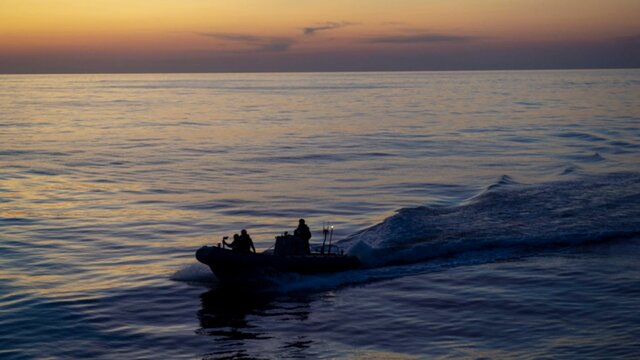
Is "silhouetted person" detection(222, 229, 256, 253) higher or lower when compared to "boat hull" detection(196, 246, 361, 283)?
higher

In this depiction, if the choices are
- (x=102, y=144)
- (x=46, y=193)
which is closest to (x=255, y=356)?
(x=46, y=193)

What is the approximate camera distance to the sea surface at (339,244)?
1852 cm

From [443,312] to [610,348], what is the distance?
4.60 metres

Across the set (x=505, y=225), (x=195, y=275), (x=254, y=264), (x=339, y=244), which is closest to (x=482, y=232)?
(x=505, y=225)

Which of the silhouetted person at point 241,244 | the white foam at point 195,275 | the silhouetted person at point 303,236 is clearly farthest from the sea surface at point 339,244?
the silhouetted person at point 241,244

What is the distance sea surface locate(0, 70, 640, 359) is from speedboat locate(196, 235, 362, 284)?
1.26 ft

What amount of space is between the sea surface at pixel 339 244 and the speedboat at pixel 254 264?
38 cm

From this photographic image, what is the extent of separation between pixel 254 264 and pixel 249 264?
164mm

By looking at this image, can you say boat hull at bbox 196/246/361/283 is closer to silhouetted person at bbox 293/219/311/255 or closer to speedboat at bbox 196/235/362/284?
speedboat at bbox 196/235/362/284

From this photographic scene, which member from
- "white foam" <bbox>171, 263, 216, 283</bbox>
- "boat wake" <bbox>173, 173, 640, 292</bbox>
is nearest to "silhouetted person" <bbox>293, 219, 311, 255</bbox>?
"boat wake" <bbox>173, 173, 640, 292</bbox>

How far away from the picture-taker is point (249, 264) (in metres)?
23.7

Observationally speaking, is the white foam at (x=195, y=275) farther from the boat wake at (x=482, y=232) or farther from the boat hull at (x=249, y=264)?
the boat hull at (x=249, y=264)

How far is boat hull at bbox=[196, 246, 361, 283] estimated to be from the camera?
23.5m

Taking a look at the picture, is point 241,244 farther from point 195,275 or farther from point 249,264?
point 195,275
